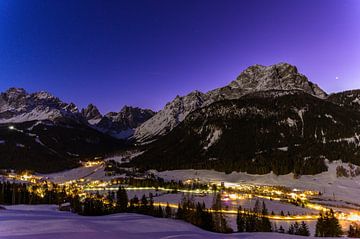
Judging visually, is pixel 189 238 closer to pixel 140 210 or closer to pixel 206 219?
pixel 206 219

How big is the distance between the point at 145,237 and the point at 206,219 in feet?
311

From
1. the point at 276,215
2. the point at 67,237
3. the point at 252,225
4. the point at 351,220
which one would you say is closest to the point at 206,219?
the point at 252,225

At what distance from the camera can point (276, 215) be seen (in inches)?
7584

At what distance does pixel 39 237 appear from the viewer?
144ft

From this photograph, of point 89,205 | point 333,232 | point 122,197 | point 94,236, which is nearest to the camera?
point 94,236

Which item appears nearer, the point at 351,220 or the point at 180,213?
the point at 180,213

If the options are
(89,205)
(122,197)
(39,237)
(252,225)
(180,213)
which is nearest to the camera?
(39,237)

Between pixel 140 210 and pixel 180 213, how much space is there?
16.2m

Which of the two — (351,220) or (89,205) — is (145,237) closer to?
(89,205)

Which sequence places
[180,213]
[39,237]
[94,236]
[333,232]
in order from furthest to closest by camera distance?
1. [180,213]
2. [333,232]
3. [94,236]
4. [39,237]

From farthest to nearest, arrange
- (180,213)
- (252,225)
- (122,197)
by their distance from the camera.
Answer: (122,197), (180,213), (252,225)

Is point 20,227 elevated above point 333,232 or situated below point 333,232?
above

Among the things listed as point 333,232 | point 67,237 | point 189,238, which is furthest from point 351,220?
point 67,237

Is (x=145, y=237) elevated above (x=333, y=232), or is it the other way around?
(x=145, y=237)
